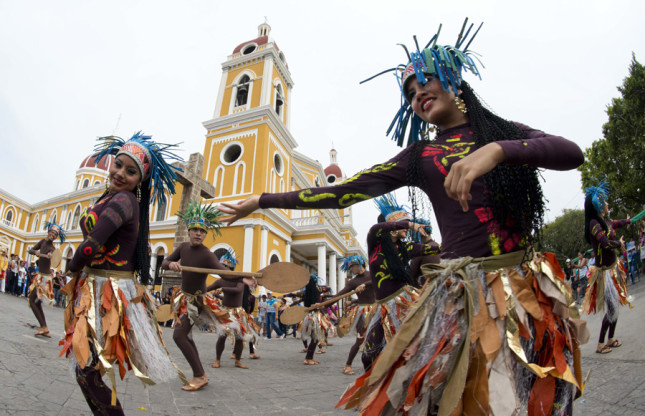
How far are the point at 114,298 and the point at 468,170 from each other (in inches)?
96.4

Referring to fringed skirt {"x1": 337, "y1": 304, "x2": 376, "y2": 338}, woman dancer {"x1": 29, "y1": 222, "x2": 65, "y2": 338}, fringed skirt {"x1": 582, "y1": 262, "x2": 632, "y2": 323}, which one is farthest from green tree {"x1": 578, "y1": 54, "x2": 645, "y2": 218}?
woman dancer {"x1": 29, "y1": 222, "x2": 65, "y2": 338}

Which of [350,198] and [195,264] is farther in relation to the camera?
[195,264]

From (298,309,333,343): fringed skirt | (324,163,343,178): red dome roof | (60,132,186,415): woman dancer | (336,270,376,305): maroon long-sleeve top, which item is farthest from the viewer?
(324,163,343,178): red dome roof

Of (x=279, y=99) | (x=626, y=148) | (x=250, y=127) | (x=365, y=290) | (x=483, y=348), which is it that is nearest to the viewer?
(x=483, y=348)

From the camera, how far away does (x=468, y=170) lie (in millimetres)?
1151

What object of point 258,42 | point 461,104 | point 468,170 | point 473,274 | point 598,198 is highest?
point 258,42

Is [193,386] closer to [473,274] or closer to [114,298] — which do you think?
[114,298]

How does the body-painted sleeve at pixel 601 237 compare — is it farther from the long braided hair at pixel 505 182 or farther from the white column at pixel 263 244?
the white column at pixel 263 244

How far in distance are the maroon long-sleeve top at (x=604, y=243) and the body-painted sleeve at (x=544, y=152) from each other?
4.68 meters

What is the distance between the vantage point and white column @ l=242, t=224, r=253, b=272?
754 inches

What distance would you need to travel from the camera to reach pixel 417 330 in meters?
1.38

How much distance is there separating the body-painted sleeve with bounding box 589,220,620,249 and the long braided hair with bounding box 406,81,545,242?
14.7ft

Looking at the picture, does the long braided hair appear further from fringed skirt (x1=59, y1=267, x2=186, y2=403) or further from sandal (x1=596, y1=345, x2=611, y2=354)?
sandal (x1=596, y1=345, x2=611, y2=354)

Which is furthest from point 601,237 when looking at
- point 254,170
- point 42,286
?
point 254,170
